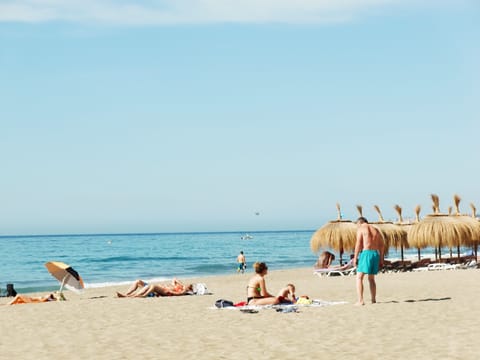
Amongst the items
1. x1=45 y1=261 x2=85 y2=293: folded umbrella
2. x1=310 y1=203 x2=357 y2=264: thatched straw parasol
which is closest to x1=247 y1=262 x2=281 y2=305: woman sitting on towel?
x1=45 y1=261 x2=85 y2=293: folded umbrella

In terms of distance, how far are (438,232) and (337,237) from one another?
3.60m

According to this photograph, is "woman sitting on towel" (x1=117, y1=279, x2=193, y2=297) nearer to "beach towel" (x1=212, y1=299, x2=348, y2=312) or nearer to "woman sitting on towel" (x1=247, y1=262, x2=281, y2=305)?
"beach towel" (x1=212, y1=299, x2=348, y2=312)

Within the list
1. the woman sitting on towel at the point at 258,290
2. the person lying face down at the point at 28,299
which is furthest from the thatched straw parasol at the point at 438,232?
the woman sitting on towel at the point at 258,290

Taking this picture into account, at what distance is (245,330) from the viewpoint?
30.9 ft

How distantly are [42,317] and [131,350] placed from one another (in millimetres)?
4555

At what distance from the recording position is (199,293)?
16.4 meters

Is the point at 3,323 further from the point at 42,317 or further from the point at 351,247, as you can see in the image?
the point at 351,247

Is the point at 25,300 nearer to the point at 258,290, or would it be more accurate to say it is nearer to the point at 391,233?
the point at 258,290

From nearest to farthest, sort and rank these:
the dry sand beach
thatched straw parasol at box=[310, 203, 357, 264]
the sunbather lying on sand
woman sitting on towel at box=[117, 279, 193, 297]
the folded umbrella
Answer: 1. the dry sand beach
2. the sunbather lying on sand
3. woman sitting on towel at box=[117, 279, 193, 297]
4. the folded umbrella
5. thatched straw parasol at box=[310, 203, 357, 264]

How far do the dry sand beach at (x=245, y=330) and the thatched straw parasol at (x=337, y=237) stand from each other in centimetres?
1217

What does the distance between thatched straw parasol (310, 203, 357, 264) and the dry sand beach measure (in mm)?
12170

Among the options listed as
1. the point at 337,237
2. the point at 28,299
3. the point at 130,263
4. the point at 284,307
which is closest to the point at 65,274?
the point at 28,299

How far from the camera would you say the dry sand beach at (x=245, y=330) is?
25.0ft

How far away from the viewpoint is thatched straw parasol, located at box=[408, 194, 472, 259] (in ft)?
86.6
